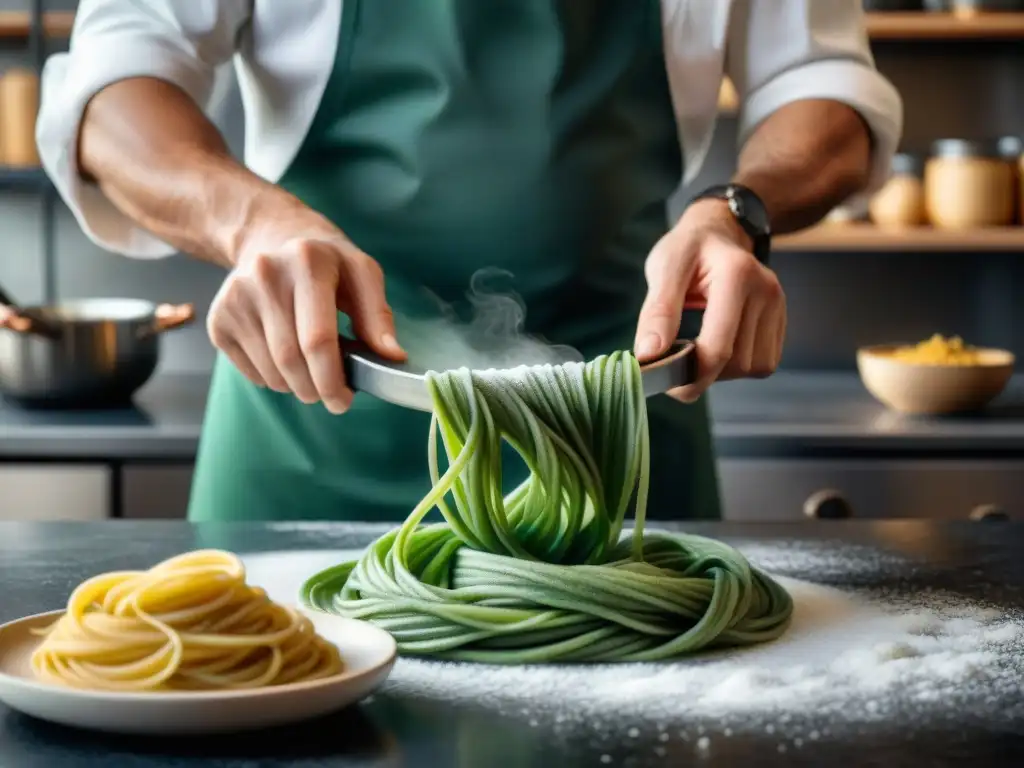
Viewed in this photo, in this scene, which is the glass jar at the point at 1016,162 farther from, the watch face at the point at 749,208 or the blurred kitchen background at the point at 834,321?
the watch face at the point at 749,208

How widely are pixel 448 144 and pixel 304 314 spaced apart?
1.76 ft

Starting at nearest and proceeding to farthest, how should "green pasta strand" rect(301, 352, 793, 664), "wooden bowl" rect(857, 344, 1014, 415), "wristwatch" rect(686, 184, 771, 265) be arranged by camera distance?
1. "green pasta strand" rect(301, 352, 793, 664)
2. "wristwatch" rect(686, 184, 771, 265)
3. "wooden bowl" rect(857, 344, 1014, 415)

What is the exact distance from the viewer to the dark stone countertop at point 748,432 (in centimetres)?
252

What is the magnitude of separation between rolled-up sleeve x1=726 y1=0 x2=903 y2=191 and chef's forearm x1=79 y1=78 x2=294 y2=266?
25.5 inches

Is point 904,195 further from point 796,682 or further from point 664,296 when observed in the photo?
→ point 796,682

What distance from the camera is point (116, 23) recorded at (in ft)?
5.52

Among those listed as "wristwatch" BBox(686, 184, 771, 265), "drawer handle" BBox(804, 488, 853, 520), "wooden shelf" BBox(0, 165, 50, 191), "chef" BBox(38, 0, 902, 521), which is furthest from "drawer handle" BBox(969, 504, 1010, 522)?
"wooden shelf" BBox(0, 165, 50, 191)

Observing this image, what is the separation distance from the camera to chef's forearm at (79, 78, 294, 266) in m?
1.47

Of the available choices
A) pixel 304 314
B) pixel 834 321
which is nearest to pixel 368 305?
pixel 304 314

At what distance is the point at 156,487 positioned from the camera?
2545 millimetres

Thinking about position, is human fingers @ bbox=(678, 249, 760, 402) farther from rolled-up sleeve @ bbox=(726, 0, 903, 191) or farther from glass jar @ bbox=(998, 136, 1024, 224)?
glass jar @ bbox=(998, 136, 1024, 224)

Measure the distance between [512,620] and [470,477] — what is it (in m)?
0.14

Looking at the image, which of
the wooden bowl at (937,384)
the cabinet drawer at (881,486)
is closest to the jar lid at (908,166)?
the wooden bowl at (937,384)

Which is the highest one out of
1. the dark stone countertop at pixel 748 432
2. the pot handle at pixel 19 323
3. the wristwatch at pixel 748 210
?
the wristwatch at pixel 748 210
